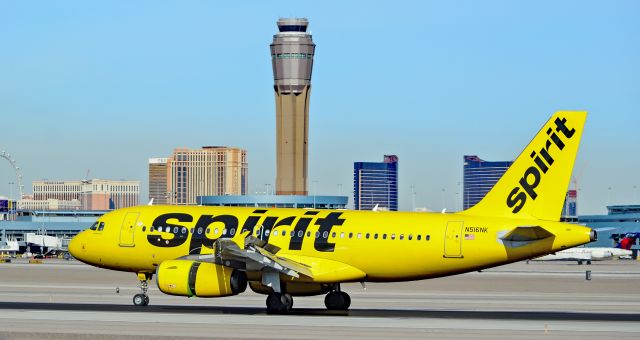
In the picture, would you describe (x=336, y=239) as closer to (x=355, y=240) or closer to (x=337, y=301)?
(x=355, y=240)

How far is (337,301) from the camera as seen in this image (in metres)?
51.2

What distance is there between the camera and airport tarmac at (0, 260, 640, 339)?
130 ft

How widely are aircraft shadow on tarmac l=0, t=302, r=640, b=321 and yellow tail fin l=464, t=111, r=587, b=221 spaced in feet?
13.9

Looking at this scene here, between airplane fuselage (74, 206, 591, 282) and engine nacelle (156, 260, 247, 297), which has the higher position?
airplane fuselage (74, 206, 591, 282)

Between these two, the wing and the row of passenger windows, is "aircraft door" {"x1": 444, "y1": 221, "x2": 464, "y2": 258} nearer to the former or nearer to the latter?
the row of passenger windows

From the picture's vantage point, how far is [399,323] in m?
43.6

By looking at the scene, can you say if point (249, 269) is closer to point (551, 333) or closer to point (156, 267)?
point (156, 267)

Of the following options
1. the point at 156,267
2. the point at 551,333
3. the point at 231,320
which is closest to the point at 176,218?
the point at 156,267

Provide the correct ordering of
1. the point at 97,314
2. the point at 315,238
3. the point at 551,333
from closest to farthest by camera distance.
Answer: the point at 551,333 < the point at 97,314 < the point at 315,238

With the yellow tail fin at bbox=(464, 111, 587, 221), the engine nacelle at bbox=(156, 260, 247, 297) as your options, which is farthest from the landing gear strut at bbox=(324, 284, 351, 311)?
the yellow tail fin at bbox=(464, 111, 587, 221)

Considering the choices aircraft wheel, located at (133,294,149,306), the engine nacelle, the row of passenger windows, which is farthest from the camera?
aircraft wheel, located at (133,294,149,306)

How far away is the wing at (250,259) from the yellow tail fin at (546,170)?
9.38 m

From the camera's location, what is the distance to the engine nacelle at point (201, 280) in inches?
1886

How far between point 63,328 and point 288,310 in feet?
37.3
